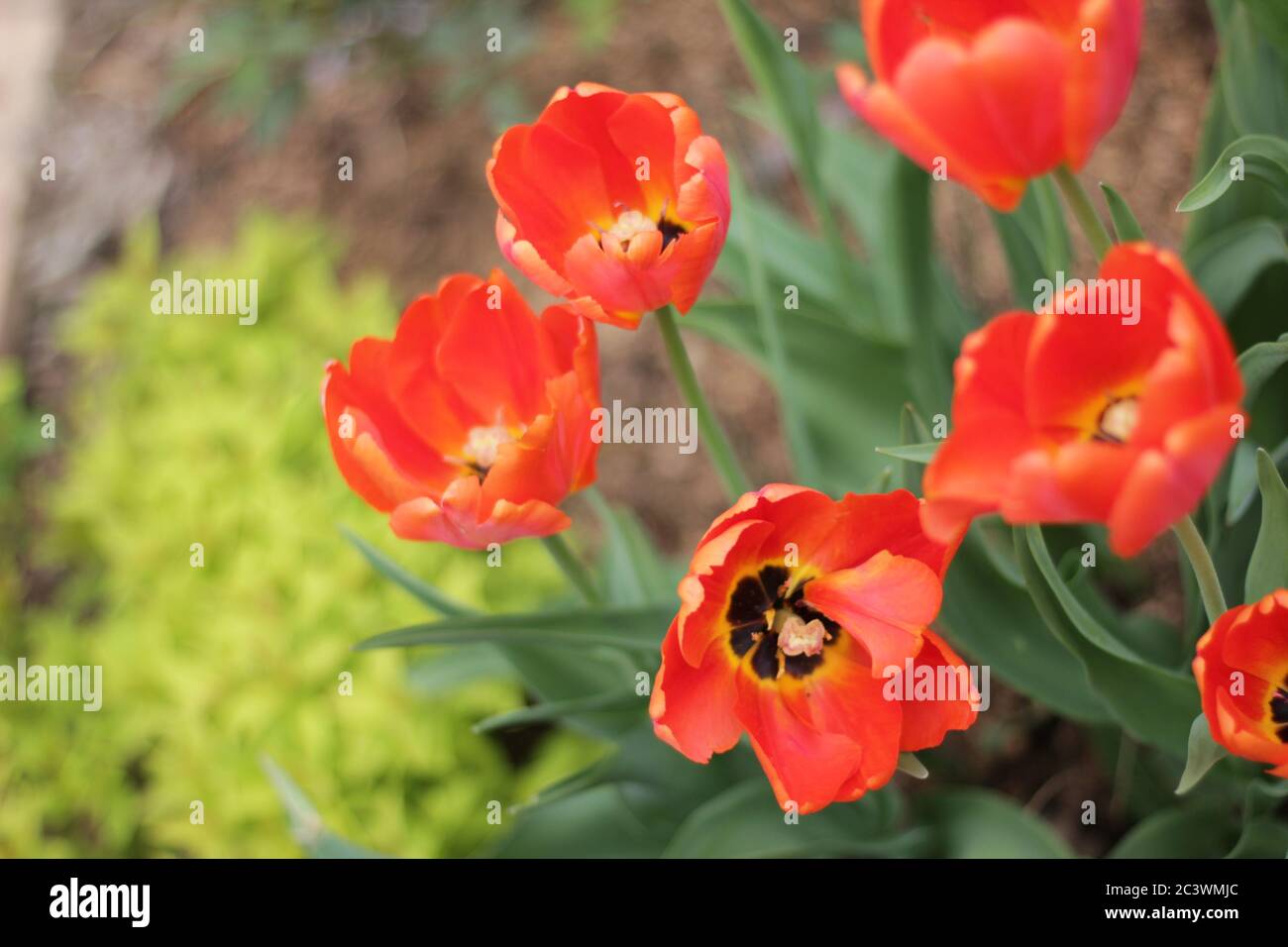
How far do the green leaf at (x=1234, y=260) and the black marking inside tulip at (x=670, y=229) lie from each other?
1.56 feet

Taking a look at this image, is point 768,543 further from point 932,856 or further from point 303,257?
point 303,257

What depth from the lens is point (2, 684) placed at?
5.46ft

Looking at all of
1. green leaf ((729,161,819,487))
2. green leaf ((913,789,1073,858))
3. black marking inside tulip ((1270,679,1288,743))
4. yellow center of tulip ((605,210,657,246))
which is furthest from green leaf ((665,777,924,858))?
yellow center of tulip ((605,210,657,246))

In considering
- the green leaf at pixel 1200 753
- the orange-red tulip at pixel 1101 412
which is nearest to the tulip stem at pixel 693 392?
the orange-red tulip at pixel 1101 412

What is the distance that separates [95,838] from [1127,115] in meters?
1.88

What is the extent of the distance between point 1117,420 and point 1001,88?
0.17 m

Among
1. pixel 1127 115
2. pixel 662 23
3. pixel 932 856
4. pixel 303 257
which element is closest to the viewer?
pixel 932 856

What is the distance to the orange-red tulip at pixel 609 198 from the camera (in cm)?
67

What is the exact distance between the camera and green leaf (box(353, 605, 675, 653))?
0.78 meters

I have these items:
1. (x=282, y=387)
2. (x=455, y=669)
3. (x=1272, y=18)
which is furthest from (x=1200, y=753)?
(x=282, y=387)

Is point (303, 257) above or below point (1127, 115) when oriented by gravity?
below

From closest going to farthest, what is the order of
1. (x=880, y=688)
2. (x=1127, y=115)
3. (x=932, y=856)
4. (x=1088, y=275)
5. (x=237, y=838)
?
(x=880, y=688) < (x=932, y=856) < (x=237, y=838) < (x=1088, y=275) < (x=1127, y=115)

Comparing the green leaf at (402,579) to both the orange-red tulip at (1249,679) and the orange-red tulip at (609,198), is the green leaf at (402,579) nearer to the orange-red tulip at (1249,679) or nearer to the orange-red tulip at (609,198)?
the orange-red tulip at (609,198)
